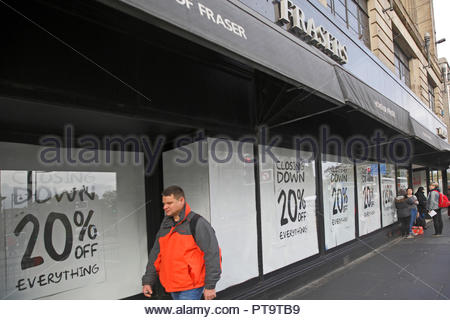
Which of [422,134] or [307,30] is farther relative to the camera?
[422,134]

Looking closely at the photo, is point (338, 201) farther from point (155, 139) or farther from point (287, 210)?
point (155, 139)

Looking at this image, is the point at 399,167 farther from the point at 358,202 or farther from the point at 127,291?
the point at 127,291

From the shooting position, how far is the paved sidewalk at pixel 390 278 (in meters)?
4.77

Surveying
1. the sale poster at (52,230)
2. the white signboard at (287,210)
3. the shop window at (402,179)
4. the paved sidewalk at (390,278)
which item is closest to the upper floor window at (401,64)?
Result: the shop window at (402,179)

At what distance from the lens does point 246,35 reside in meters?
3.02

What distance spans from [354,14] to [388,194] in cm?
561

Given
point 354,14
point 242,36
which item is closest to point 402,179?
point 354,14

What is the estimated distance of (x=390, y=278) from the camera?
5.54 meters

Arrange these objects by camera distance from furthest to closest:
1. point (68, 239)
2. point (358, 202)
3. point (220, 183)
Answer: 1. point (358, 202)
2. point (220, 183)
3. point (68, 239)

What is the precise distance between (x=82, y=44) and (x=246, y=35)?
150cm

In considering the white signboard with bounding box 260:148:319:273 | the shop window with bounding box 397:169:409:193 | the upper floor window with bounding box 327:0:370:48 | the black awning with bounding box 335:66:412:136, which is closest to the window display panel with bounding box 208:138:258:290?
the white signboard with bounding box 260:148:319:273

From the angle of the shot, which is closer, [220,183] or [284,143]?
[220,183]

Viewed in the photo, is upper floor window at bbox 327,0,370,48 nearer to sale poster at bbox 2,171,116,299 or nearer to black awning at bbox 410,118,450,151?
black awning at bbox 410,118,450,151

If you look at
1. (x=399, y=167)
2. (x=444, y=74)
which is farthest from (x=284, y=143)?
(x=444, y=74)
